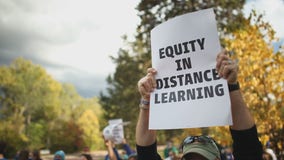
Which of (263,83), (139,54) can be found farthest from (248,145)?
(139,54)

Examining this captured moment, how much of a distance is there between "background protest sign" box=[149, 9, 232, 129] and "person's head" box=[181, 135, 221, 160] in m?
0.11

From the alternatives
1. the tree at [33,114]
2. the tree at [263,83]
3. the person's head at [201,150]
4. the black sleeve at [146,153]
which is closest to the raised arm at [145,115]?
the black sleeve at [146,153]

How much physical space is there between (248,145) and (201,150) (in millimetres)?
258

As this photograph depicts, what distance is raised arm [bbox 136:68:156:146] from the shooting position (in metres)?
1.95

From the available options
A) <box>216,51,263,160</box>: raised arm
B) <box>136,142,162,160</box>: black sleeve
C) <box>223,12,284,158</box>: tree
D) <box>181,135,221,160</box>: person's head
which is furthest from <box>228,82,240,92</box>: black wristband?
<box>223,12,284,158</box>: tree

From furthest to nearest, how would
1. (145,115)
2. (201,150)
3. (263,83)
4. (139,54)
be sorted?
1. (139,54)
2. (263,83)
3. (145,115)
4. (201,150)

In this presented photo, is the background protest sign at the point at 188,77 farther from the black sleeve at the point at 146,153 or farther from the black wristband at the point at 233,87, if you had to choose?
the black sleeve at the point at 146,153

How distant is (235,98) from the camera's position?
63.1 inches

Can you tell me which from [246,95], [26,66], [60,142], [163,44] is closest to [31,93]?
[26,66]

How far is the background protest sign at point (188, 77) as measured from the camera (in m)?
1.67

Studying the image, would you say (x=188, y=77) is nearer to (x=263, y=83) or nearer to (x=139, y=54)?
(x=263, y=83)

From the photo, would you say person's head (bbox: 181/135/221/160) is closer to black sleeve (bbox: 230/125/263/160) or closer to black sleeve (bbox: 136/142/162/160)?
black sleeve (bbox: 230/125/263/160)

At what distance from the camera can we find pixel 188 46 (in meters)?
1.89

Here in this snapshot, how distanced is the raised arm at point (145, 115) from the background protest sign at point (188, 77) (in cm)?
4
